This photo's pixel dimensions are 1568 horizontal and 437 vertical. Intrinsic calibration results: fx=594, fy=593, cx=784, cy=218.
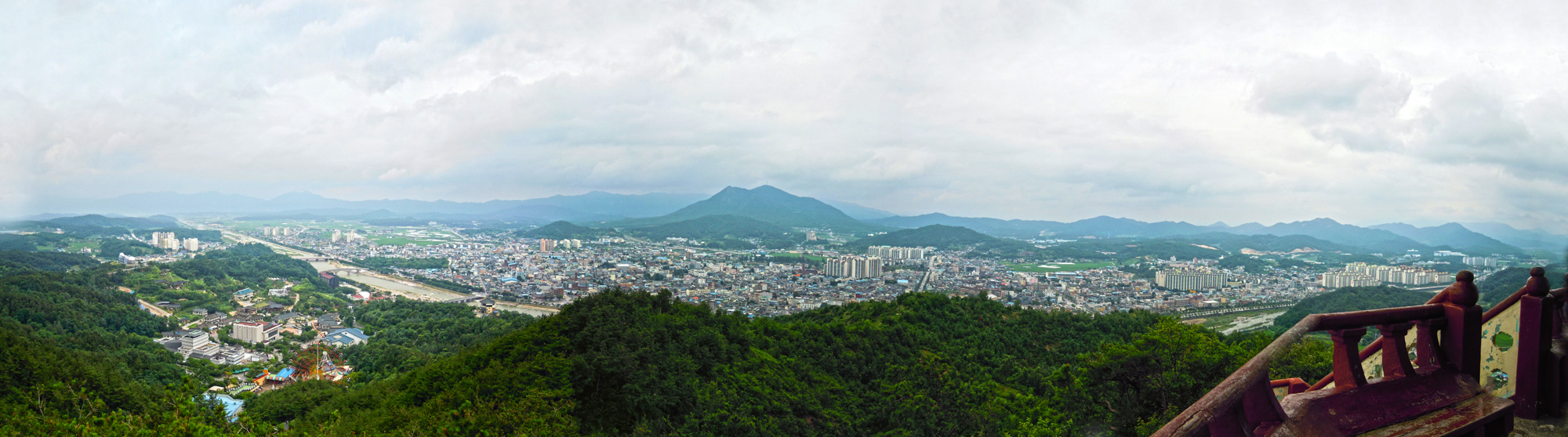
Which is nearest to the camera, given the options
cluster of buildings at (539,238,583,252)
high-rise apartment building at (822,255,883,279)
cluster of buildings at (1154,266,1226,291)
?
cluster of buildings at (1154,266,1226,291)

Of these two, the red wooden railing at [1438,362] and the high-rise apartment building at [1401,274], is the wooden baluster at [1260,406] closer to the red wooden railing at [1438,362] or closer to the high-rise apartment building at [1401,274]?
the red wooden railing at [1438,362]

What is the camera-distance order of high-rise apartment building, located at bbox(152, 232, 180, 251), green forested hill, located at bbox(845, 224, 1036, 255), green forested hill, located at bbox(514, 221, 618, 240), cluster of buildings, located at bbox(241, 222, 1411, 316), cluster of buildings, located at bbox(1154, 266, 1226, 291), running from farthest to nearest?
1. green forested hill, located at bbox(514, 221, 618, 240)
2. green forested hill, located at bbox(845, 224, 1036, 255)
3. high-rise apartment building, located at bbox(152, 232, 180, 251)
4. cluster of buildings, located at bbox(1154, 266, 1226, 291)
5. cluster of buildings, located at bbox(241, 222, 1411, 316)

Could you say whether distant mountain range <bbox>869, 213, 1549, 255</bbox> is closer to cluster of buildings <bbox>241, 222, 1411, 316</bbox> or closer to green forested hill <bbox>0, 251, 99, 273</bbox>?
cluster of buildings <bbox>241, 222, 1411, 316</bbox>

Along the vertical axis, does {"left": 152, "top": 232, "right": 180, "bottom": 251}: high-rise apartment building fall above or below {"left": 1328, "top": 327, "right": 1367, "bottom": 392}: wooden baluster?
below

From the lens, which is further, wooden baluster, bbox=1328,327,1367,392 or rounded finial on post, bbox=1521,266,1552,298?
rounded finial on post, bbox=1521,266,1552,298

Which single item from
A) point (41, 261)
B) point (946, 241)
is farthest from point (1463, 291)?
point (946, 241)

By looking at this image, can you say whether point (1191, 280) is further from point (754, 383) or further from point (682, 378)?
point (682, 378)

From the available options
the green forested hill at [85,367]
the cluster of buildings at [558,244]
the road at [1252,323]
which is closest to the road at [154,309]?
the green forested hill at [85,367]

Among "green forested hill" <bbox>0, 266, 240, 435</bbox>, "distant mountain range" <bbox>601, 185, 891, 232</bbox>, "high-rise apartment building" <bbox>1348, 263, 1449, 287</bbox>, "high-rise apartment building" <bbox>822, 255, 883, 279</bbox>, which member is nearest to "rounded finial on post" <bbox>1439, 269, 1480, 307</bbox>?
"green forested hill" <bbox>0, 266, 240, 435</bbox>
